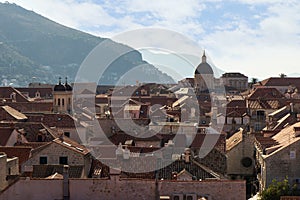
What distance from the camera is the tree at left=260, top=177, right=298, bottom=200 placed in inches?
1209

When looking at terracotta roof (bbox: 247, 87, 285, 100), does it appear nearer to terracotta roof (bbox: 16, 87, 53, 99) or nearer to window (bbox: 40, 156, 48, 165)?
terracotta roof (bbox: 16, 87, 53, 99)

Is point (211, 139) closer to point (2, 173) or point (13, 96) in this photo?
point (2, 173)

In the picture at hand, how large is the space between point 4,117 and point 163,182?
36.1 m

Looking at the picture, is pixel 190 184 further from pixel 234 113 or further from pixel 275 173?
pixel 234 113

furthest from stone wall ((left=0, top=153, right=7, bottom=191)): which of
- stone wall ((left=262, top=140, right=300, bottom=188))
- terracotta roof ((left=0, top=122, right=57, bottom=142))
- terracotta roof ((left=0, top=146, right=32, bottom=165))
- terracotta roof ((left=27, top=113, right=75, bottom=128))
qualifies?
terracotta roof ((left=27, top=113, right=75, bottom=128))

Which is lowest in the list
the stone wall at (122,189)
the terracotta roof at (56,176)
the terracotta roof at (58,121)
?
the stone wall at (122,189)

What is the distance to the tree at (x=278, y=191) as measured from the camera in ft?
101

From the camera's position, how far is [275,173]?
3347cm

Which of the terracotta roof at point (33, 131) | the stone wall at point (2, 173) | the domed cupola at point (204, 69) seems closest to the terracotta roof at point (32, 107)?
the terracotta roof at point (33, 131)

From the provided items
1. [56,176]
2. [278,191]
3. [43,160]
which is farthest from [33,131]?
[278,191]

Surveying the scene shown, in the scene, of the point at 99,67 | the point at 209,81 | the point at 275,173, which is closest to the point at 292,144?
the point at 275,173

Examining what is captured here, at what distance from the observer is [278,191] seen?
30844 millimetres

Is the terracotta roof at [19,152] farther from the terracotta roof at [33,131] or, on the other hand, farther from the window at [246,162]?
the window at [246,162]

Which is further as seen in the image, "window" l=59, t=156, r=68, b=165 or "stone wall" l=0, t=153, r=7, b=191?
"window" l=59, t=156, r=68, b=165
